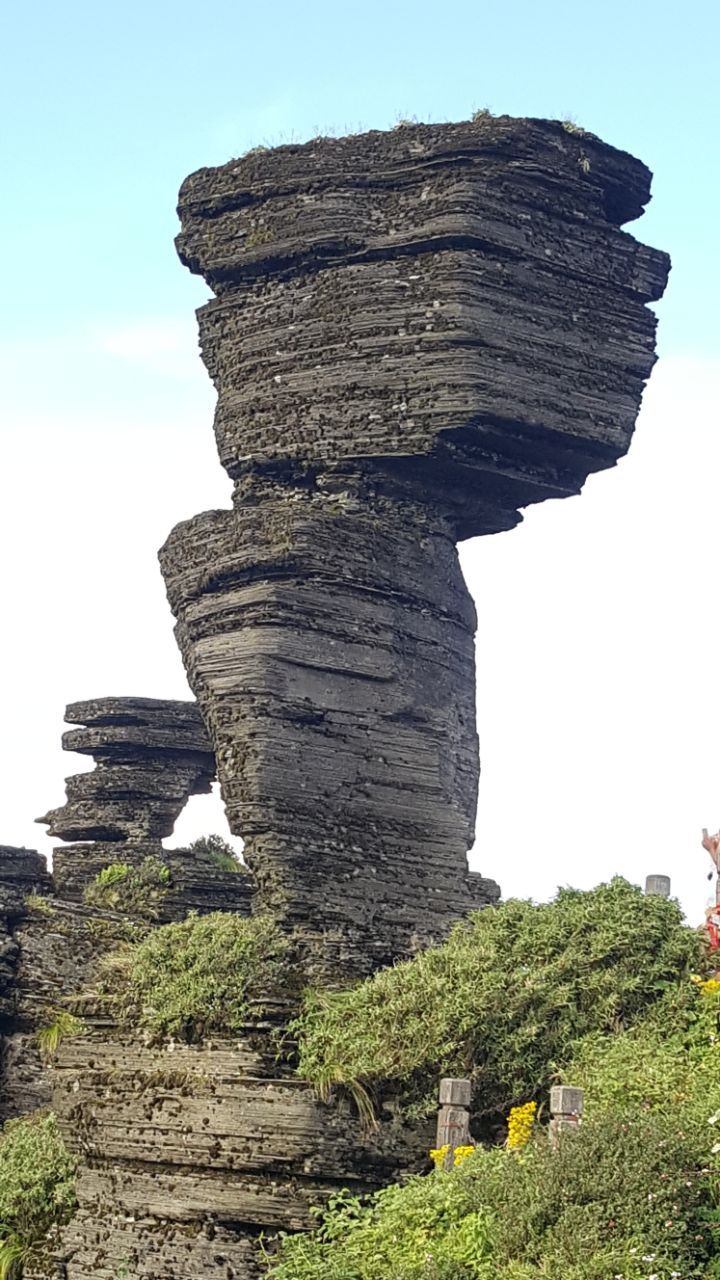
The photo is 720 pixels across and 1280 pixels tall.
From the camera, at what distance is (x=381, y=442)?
27141 millimetres

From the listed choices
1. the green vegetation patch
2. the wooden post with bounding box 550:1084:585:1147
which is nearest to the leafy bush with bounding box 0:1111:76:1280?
the green vegetation patch

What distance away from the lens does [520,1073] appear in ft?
73.7

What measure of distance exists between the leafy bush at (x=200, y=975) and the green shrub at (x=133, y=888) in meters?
6.11

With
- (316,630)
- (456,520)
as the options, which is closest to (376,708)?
(316,630)

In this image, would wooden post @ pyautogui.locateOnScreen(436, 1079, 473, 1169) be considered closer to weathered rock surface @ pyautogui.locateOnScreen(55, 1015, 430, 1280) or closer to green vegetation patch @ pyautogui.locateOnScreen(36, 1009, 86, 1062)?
weathered rock surface @ pyautogui.locateOnScreen(55, 1015, 430, 1280)

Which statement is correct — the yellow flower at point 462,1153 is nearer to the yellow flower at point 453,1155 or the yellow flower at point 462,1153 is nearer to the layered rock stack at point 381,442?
the yellow flower at point 453,1155

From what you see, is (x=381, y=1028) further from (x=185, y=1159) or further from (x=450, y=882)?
(x=450, y=882)

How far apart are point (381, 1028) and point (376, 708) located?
5.26m

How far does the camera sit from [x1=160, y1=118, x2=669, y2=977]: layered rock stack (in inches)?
1022

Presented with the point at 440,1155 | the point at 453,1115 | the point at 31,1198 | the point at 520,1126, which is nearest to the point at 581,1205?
the point at 520,1126

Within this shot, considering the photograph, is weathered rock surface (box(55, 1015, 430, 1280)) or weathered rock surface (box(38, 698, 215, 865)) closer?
weathered rock surface (box(55, 1015, 430, 1280))

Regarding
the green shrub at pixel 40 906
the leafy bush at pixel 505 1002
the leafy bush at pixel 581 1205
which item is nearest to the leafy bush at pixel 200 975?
the leafy bush at pixel 505 1002

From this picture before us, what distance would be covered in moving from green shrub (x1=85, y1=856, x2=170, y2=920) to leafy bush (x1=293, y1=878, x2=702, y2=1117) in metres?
8.04

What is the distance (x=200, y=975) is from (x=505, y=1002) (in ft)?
12.0
